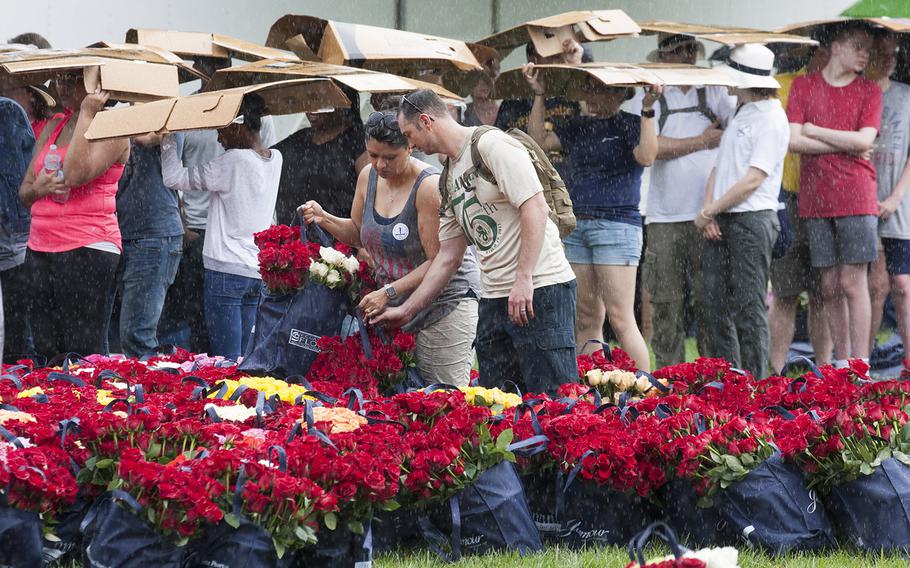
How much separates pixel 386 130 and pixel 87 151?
1653 millimetres

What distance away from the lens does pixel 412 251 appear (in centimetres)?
553

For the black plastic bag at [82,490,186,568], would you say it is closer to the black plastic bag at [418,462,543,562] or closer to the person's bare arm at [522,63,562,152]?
the black plastic bag at [418,462,543,562]

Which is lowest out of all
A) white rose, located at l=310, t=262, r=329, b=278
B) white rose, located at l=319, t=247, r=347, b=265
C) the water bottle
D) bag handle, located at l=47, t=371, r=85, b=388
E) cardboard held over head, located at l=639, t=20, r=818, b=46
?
bag handle, located at l=47, t=371, r=85, b=388

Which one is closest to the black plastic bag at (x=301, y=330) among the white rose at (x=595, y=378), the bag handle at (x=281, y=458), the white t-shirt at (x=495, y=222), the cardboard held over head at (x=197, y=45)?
the white t-shirt at (x=495, y=222)

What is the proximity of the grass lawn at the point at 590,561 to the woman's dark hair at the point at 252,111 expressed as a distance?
2892mm

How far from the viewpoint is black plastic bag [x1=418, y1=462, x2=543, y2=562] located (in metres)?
4.19

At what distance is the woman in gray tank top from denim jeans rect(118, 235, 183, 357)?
168 cm

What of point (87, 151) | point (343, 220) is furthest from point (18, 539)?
point (87, 151)

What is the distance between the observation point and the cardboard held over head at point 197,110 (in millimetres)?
5457

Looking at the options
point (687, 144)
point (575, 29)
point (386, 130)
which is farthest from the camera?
point (687, 144)

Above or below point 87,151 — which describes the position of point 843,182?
Result: below

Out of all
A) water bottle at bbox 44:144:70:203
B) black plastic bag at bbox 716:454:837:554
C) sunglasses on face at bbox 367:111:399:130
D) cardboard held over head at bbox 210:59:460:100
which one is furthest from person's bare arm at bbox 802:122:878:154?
water bottle at bbox 44:144:70:203

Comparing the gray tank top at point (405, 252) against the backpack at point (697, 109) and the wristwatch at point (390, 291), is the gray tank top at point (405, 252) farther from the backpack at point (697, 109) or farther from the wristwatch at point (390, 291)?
the backpack at point (697, 109)

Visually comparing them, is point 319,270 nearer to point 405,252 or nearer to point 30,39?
point 405,252
